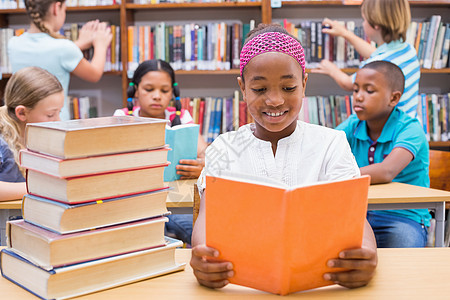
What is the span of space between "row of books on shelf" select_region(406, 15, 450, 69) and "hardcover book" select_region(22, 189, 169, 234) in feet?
10.4

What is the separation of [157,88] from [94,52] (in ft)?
3.47

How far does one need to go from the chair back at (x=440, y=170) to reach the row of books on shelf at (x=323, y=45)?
1272 mm

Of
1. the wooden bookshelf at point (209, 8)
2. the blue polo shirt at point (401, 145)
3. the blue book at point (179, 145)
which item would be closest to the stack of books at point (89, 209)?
the blue book at point (179, 145)

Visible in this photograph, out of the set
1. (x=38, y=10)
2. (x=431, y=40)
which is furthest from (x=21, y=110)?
(x=431, y=40)

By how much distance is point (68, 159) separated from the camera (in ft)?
2.76

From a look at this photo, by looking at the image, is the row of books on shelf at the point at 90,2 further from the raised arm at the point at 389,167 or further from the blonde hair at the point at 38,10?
the raised arm at the point at 389,167

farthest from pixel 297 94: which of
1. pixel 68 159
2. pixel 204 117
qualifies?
pixel 204 117

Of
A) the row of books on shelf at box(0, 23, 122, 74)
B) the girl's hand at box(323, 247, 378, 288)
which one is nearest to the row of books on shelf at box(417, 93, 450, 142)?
the row of books on shelf at box(0, 23, 122, 74)

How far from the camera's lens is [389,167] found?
6.86 ft

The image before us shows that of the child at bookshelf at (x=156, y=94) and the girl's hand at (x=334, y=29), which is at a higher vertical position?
the girl's hand at (x=334, y=29)

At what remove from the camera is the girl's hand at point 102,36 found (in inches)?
141

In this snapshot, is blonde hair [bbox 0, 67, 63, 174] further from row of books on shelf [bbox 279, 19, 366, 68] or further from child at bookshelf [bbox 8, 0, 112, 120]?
row of books on shelf [bbox 279, 19, 366, 68]

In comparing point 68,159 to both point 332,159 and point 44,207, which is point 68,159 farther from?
point 332,159

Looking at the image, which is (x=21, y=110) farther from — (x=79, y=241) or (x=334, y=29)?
(x=334, y=29)
